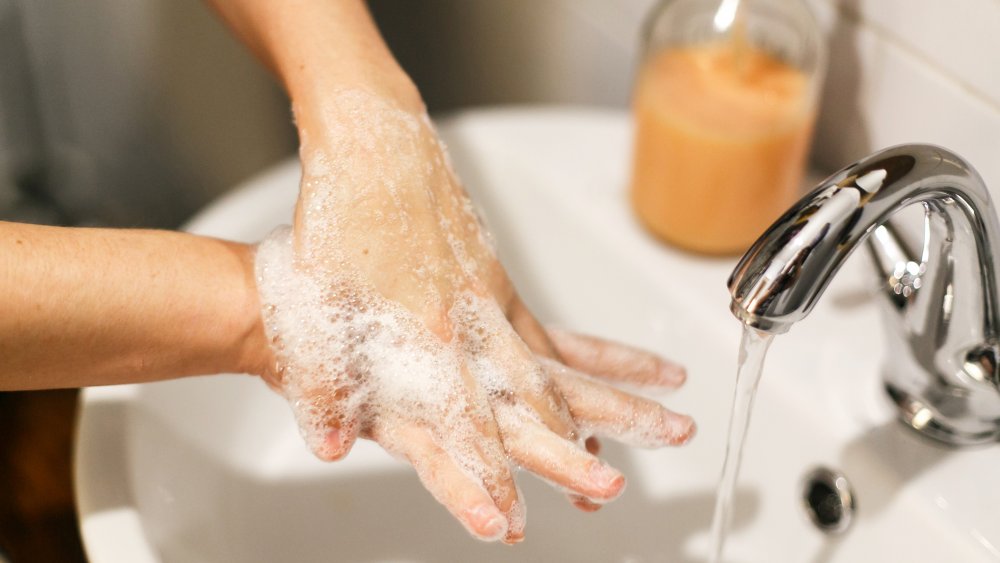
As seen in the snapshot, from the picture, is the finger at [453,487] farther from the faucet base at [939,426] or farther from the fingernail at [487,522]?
the faucet base at [939,426]

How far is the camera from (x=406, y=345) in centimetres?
45

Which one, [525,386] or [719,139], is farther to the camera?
[719,139]

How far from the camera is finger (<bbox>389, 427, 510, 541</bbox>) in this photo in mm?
386

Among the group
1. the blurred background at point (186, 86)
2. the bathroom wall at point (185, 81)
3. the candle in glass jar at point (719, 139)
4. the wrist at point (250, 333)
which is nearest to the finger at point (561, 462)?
the wrist at point (250, 333)

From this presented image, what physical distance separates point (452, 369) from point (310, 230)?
10cm

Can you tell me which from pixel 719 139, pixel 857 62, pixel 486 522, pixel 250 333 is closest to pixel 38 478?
pixel 250 333

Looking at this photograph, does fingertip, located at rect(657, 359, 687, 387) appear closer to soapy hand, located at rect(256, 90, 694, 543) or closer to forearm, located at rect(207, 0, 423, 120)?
soapy hand, located at rect(256, 90, 694, 543)

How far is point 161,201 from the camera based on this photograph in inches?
46.5

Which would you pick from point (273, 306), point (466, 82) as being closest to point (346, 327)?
point (273, 306)

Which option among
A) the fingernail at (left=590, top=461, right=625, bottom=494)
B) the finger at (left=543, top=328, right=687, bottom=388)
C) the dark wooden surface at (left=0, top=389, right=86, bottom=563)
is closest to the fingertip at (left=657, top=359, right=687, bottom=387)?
the finger at (left=543, top=328, right=687, bottom=388)

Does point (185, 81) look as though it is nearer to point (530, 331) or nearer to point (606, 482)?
point (530, 331)

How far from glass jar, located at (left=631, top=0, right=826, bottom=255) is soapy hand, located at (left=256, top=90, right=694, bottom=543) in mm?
196

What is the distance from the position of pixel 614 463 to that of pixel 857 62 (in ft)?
1.03

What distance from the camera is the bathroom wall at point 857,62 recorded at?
545mm
